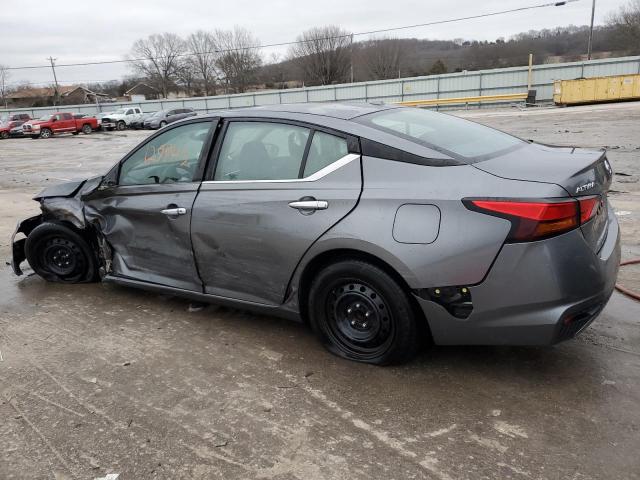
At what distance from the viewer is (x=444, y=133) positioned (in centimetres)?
335

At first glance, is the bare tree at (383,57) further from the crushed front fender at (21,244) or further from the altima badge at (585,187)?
the altima badge at (585,187)

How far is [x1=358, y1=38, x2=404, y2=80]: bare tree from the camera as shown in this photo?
80.9m

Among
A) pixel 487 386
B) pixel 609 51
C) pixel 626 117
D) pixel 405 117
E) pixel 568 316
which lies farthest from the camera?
pixel 609 51

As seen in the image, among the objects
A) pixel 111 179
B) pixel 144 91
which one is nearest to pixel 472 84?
pixel 111 179

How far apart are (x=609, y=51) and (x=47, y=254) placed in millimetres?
65493

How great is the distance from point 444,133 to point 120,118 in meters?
40.4

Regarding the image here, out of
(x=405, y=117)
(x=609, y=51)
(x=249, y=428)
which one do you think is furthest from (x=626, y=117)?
(x=609, y=51)

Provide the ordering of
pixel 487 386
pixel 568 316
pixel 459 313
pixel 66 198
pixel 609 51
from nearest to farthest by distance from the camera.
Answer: pixel 568 316 < pixel 459 313 < pixel 487 386 < pixel 66 198 < pixel 609 51

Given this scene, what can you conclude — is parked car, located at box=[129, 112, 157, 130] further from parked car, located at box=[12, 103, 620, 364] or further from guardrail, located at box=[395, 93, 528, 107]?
parked car, located at box=[12, 103, 620, 364]

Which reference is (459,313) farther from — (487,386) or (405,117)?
(405,117)

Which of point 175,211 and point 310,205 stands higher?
point 310,205

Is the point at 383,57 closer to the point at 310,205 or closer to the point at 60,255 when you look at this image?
the point at 60,255

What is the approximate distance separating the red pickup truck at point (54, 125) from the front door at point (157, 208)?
35549 mm

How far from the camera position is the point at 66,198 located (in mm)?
4664
